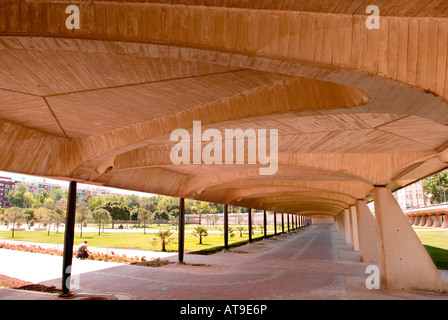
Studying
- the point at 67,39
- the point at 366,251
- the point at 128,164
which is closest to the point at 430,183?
the point at 366,251

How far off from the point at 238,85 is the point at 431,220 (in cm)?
6777

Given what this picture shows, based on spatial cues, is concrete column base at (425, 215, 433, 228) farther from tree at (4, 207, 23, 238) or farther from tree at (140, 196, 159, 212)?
tree at (140, 196, 159, 212)

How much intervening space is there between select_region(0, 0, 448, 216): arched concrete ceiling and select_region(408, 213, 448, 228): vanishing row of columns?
5024 cm

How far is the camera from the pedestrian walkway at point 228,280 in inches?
426

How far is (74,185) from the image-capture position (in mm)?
11938

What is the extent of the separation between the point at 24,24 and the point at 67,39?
1.66 ft

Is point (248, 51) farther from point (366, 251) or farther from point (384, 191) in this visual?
point (366, 251)

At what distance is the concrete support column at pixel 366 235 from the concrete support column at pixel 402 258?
7310 millimetres

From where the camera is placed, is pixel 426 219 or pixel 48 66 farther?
pixel 426 219

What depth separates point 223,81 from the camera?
607cm

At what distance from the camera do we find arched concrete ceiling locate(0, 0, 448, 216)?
359 centimetres

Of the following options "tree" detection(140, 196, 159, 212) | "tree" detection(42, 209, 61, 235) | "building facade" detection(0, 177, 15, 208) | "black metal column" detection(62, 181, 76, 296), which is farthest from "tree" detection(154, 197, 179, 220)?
"building facade" detection(0, 177, 15, 208)

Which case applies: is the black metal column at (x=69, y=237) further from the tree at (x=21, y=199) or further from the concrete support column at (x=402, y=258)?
the tree at (x=21, y=199)

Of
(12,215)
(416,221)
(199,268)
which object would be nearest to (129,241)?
(12,215)
